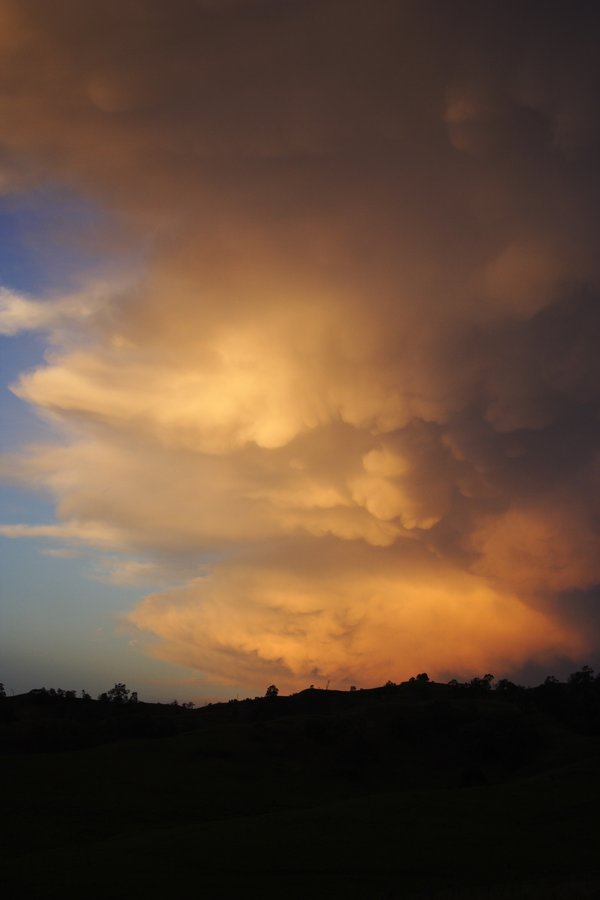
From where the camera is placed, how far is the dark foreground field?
37906 millimetres

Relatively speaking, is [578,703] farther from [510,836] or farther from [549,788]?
[510,836]

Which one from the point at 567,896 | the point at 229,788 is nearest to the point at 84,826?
the point at 229,788

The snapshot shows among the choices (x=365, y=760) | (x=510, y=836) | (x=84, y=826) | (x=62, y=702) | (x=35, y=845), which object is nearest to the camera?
(x=510, y=836)

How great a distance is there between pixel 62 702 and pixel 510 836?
422 feet

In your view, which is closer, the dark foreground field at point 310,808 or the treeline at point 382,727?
the dark foreground field at point 310,808

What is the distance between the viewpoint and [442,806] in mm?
53062

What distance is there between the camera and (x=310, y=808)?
60938 mm

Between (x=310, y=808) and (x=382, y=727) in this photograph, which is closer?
(x=310, y=808)

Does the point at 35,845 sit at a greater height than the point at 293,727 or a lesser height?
lesser

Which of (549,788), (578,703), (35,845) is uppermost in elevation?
(578,703)

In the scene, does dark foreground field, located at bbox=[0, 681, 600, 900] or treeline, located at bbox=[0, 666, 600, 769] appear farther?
treeline, located at bbox=[0, 666, 600, 769]

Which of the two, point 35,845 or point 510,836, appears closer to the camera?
point 510,836

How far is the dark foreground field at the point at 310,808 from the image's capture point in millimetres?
37906

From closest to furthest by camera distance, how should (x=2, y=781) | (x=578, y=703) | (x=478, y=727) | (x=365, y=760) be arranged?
(x=2, y=781), (x=365, y=760), (x=478, y=727), (x=578, y=703)
